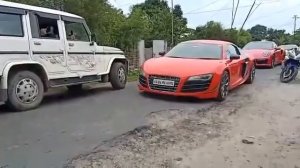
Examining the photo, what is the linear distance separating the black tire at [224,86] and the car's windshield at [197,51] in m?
0.59

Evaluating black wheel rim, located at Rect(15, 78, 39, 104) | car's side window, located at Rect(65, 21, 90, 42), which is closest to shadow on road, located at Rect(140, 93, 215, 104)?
car's side window, located at Rect(65, 21, 90, 42)

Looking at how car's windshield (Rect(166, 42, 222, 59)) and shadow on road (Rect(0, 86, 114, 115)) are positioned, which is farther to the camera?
car's windshield (Rect(166, 42, 222, 59))

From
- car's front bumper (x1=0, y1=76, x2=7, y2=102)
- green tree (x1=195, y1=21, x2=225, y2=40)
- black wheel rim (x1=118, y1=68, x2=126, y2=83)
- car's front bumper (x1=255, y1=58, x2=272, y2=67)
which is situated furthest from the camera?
green tree (x1=195, y1=21, x2=225, y2=40)

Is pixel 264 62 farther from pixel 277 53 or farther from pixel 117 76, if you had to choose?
pixel 117 76

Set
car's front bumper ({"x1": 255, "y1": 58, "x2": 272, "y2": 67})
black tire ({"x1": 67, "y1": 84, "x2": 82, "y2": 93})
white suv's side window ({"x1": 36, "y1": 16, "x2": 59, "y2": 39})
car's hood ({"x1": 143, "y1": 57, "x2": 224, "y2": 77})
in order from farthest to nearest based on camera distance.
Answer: car's front bumper ({"x1": 255, "y1": 58, "x2": 272, "y2": 67}) → black tire ({"x1": 67, "y1": 84, "x2": 82, "y2": 93}) → car's hood ({"x1": 143, "y1": 57, "x2": 224, "y2": 77}) → white suv's side window ({"x1": 36, "y1": 16, "x2": 59, "y2": 39})

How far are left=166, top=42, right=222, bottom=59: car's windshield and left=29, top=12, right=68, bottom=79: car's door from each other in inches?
111

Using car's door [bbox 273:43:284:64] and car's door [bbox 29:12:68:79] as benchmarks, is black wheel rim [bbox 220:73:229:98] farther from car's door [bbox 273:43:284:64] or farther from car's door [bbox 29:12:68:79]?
car's door [bbox 273:43:284:64]

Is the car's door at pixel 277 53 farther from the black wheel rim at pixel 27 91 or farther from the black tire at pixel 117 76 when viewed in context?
the black wheel rim at pixel 27 91

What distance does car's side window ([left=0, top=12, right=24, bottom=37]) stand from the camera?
659 centimetres

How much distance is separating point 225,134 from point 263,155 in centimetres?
97

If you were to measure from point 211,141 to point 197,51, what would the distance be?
4.28m

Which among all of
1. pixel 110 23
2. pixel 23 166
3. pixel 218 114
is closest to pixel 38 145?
pixel 23 166

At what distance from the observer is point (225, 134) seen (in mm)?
5711

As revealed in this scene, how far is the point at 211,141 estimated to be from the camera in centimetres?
534
